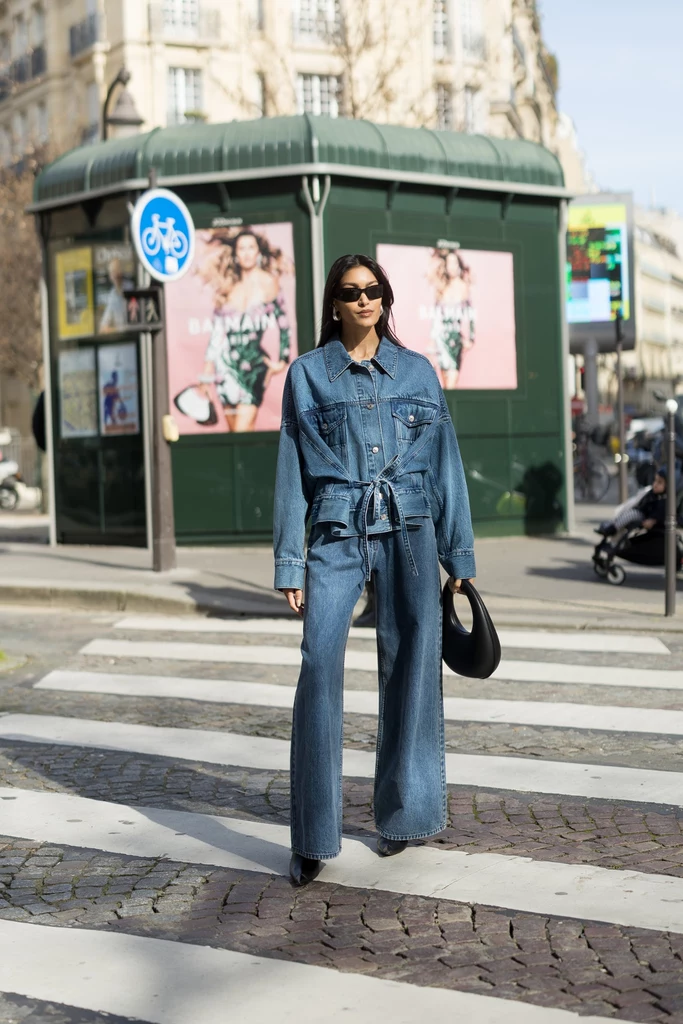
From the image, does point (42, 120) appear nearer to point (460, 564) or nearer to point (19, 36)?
point (19, 36)

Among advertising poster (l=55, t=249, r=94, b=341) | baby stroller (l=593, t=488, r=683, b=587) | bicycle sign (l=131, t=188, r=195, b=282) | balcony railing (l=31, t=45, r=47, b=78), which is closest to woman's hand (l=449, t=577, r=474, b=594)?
baby stroller (l=593, t=488, r=683, b=587)

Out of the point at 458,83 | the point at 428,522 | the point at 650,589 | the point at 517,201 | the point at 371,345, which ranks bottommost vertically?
the point at 650,589

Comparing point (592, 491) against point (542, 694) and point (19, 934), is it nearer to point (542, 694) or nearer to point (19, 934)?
point (542, 694)

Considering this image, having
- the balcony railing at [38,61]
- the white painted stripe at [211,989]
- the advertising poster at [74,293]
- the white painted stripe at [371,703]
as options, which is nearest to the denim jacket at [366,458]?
the white painted stripe at [211,989]

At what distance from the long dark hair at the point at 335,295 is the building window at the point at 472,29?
4635 cm

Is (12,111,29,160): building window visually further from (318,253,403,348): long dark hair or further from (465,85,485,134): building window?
(318,253,403,348): long dark hair

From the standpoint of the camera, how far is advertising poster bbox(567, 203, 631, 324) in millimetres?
29891

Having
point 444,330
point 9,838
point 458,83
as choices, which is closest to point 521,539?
point 444,330

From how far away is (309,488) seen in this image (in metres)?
4.57

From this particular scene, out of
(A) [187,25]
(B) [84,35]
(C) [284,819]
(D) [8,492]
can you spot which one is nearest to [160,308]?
(C) [284,819]

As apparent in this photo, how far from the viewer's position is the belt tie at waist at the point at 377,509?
175 inches

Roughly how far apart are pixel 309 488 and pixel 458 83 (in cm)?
4131

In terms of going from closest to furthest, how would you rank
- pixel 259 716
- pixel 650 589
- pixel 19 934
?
1. pixel 19 934
2. pixel 259 716
3. pixel 650 589

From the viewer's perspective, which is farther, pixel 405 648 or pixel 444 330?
pixel 444 330
